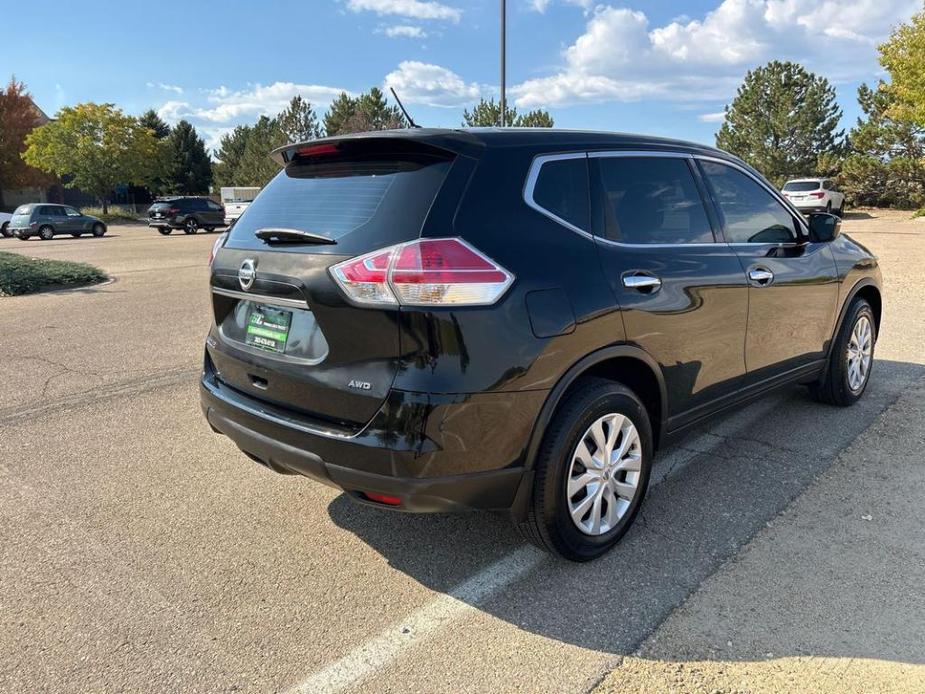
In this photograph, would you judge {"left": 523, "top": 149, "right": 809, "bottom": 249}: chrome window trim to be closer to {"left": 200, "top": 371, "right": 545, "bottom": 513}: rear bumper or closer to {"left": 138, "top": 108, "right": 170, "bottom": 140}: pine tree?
{"left": 200, "top": 371, "right": 545, "bottom": 513}: rear bumper

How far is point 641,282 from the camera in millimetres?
3143

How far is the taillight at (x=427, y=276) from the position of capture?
8.26ft

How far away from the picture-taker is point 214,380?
3.41 m

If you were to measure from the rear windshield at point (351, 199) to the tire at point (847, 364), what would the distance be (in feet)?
11.6

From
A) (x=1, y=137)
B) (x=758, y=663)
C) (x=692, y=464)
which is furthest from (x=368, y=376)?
(x=1, y=137)

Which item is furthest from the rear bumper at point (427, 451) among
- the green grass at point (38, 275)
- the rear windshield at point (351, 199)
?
the green grass at point (38, 275)

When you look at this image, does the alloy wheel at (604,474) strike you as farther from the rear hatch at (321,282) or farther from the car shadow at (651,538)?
the rear hatch at (321,282)

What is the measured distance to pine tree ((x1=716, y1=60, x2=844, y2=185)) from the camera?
132 ft

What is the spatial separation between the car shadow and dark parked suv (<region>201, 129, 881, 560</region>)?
0.64ft

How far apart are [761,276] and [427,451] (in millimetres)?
2417

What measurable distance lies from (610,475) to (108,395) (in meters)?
4.22

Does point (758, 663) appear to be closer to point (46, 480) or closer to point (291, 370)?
point (291, 370)

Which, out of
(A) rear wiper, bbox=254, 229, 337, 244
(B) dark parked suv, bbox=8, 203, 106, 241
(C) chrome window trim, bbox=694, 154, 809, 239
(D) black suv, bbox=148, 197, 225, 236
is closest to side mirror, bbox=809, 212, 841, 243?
(C) chrome window trim, bbox=694, 154, 809, 239

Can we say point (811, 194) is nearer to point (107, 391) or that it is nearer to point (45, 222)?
point (107, 391)
